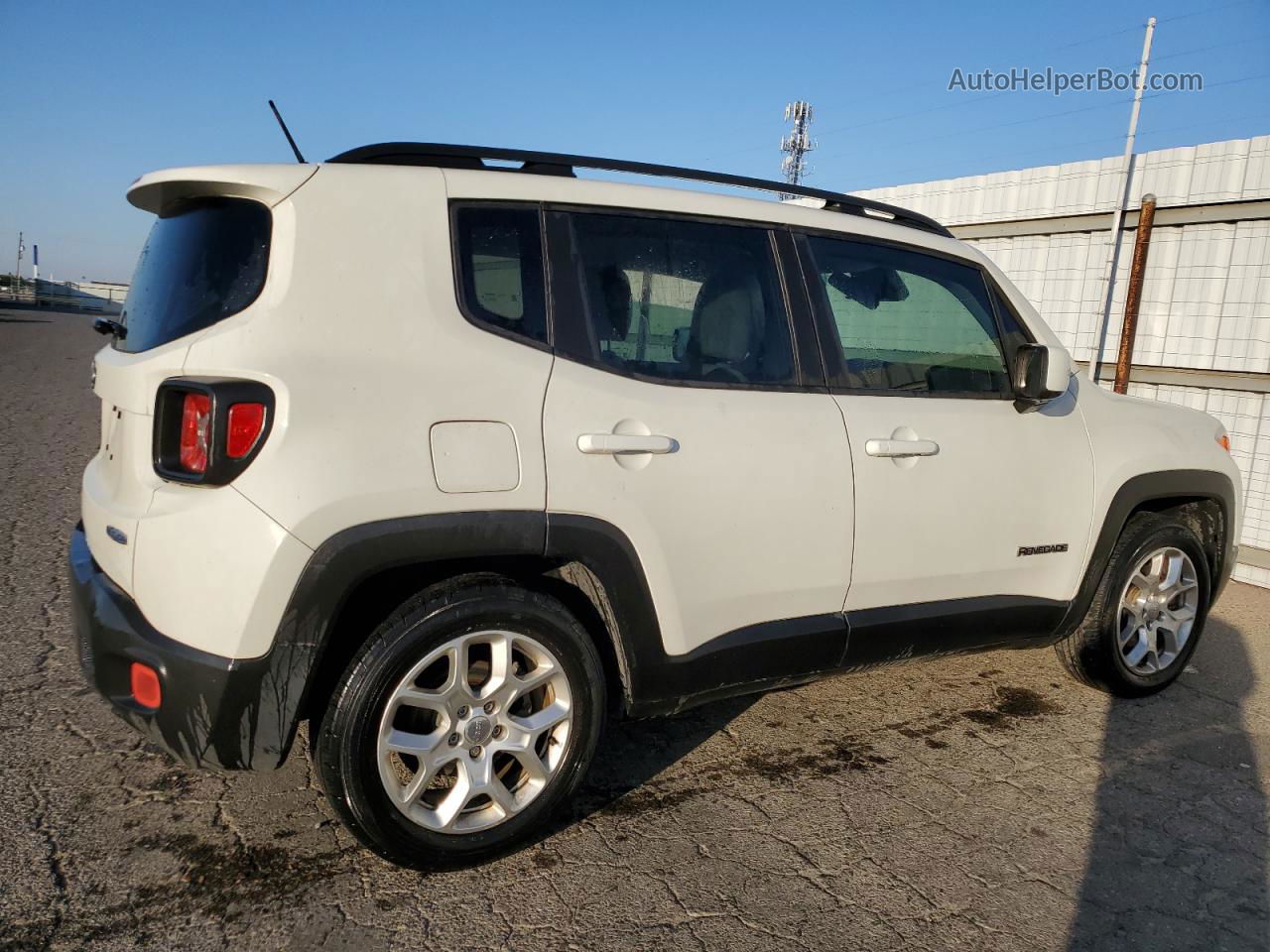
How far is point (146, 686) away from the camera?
227 cm

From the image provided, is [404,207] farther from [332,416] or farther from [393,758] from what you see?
[393,758]

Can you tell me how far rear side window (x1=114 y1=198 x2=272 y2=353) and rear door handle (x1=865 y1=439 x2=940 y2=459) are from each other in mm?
1903

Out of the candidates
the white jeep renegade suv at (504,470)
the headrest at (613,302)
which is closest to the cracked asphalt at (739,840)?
the white jeep renegade suv at (504,470)

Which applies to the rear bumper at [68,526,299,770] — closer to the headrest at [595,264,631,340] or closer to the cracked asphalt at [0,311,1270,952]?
the cracked asphalt at [0,311,1270,952]

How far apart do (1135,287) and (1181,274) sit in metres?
0.32

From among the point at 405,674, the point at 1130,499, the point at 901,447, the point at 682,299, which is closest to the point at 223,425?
the point at 405,674

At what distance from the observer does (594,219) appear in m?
2.75

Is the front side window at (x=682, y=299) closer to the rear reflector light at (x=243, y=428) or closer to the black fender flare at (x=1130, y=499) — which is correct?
the rear reflector light at (x=243, y=428)

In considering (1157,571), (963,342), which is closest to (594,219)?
(963,342)

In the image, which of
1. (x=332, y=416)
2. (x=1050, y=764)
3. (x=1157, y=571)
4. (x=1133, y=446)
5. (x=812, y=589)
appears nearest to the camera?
(x=332, y=416)

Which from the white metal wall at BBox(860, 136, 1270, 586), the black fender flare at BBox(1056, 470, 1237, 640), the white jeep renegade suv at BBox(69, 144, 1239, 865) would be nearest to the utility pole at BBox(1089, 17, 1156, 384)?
the white metal wall at BBox(860, 136, 1270, 586)

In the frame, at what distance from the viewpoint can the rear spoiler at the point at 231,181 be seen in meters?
2.34

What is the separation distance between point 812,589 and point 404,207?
169 centimetres

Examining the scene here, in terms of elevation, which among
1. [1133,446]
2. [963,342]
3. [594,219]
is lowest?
[1133,446]
